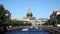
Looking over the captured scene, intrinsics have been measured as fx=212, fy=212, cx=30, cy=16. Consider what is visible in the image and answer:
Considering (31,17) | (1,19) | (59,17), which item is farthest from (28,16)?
(1,19)

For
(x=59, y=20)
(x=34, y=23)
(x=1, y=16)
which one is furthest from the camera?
(x=34, y=23)

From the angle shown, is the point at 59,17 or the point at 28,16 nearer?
the point at 59,17

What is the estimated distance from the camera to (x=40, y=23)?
17812cm

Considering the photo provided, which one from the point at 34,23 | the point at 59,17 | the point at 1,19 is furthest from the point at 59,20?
the point at 34,23

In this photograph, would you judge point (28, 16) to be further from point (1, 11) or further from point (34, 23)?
point (1, 11)

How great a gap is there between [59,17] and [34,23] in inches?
3596

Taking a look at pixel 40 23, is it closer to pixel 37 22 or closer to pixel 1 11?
pixel 37 22

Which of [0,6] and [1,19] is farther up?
[0,6]

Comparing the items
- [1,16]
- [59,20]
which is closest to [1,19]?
[1,16]

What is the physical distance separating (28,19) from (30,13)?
7367 millimetres

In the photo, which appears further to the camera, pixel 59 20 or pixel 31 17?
pixel 31 17

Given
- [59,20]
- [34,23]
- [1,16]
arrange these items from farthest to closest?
[34,23] → [59,20] → [1,16]

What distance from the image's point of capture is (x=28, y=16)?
7269 inches

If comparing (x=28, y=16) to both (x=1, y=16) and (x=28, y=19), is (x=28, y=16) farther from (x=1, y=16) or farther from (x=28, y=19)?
(x=1, y=16)
